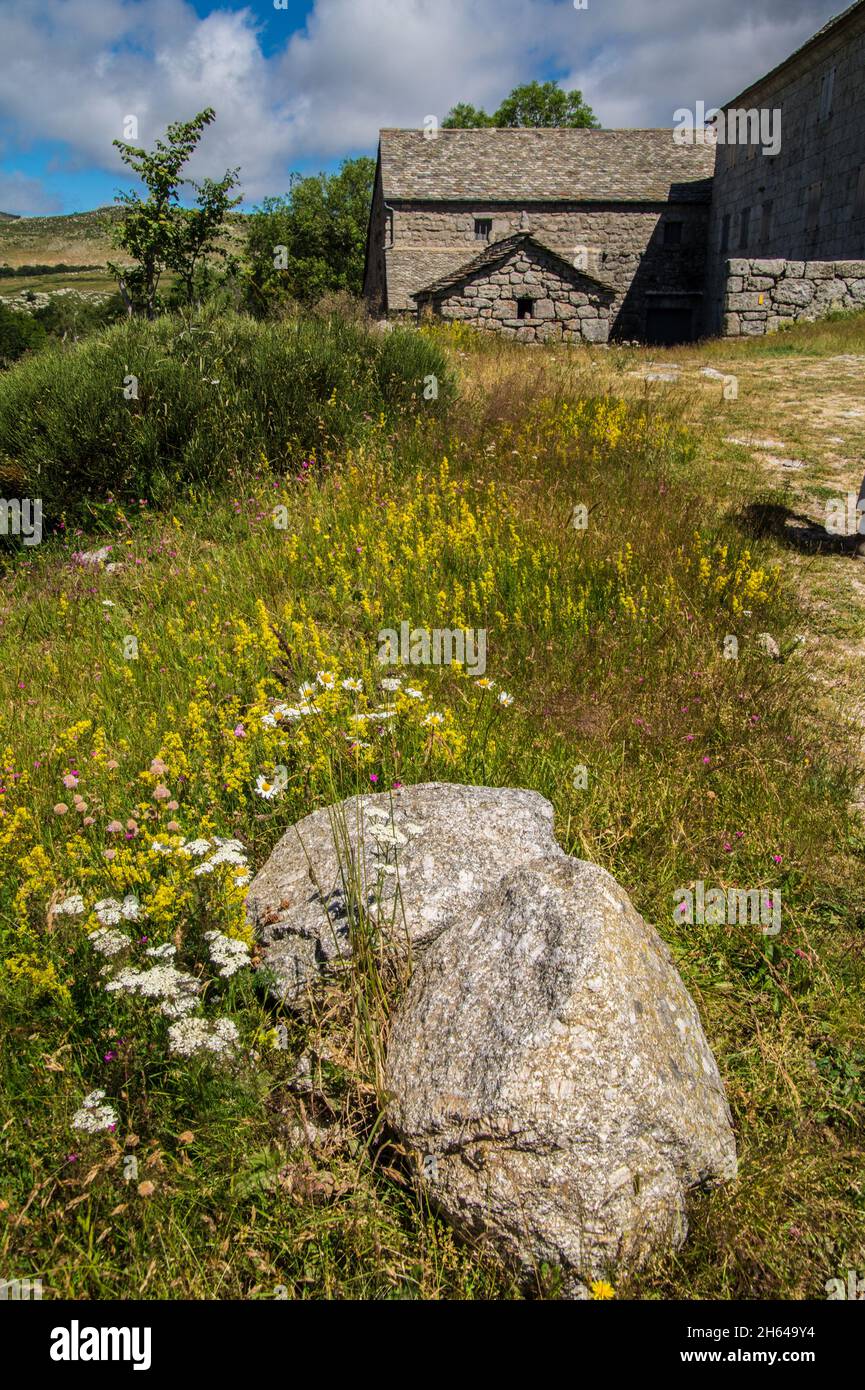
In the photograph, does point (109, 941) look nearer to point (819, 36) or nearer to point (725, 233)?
point (819, 36)

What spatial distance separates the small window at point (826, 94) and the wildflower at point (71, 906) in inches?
1211

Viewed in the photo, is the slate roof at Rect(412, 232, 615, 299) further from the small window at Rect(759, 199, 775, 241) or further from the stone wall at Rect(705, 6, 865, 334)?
the small window at Rect(759, 199, 775, 241)

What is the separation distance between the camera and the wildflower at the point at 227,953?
2.52 meters

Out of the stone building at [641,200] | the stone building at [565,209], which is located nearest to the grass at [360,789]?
the stone building at [641,200]

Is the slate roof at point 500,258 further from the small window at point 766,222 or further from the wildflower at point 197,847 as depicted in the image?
the wildflower at point 197,847

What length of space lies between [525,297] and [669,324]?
13987 millimetres

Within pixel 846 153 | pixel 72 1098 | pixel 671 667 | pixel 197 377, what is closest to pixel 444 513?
pixel 671 667

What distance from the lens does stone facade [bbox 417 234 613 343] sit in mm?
22109

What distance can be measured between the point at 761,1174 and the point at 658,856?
1471 millimetres

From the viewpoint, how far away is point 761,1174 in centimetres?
240

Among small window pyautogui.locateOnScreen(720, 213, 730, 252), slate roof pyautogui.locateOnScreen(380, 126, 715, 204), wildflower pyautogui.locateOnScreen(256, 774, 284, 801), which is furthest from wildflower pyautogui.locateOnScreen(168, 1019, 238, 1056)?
small window pyautogui.locateOnScreen(720, 213, 730, 252)

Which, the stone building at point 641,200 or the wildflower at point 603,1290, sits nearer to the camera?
the wildflower at point 603,1290

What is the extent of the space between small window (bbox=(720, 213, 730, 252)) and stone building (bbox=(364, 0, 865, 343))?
4 cm

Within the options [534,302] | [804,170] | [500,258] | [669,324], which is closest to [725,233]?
[669,324]
